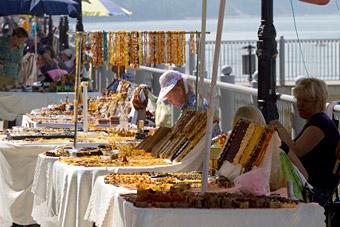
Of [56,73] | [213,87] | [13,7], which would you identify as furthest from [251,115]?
[56,73]

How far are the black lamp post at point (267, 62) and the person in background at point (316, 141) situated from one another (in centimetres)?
346

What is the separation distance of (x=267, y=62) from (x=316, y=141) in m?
4.04

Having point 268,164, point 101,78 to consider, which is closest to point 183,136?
point 268,164

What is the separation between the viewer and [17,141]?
1217cm

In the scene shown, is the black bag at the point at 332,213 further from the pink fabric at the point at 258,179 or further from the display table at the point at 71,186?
the display table at the point at 71,186

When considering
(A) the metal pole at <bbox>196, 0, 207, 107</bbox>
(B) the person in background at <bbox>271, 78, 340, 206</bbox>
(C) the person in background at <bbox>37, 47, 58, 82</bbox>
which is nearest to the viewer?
(B) the person in background at <bbox>271, 78, 340, 206</bbox>

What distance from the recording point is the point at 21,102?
21750 mm

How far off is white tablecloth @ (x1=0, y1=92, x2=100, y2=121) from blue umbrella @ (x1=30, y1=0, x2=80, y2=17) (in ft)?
5.54

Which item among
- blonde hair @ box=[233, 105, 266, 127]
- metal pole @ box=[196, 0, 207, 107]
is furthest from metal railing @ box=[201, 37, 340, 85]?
blonde hair @ box=[233, 105, 266, 127]

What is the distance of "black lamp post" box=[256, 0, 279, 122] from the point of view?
1304 cm

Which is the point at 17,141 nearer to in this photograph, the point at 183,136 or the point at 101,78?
the point at 183,136

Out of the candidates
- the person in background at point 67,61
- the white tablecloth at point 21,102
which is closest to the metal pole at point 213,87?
the white tablecloth at point 21,102

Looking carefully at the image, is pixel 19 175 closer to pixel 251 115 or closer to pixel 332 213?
pixel 251 115

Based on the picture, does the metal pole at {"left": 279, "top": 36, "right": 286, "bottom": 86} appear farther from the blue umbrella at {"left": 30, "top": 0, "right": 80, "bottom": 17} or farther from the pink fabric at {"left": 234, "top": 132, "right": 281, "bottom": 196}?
the pink fabric at {"left": 234, "top": 132, "right": 281, "bottom": 196}
